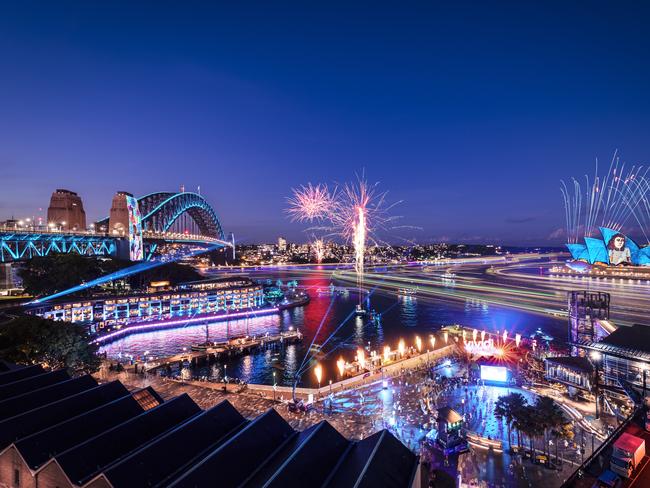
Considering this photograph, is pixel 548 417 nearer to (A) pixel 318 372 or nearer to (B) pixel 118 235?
(A) pixel 318 372

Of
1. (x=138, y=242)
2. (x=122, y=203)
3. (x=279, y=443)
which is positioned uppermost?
(x=122, y=203)

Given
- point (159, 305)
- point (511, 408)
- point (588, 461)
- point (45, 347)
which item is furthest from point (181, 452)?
point (159, 305)

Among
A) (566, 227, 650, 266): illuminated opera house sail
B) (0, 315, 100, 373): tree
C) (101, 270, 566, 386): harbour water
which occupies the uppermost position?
(566, 227, 650, 266): illuminated opera house sail

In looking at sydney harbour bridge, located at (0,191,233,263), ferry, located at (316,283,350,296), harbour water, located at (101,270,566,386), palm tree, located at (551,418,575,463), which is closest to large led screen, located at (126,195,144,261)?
sydney harbour bridge, located at (0,191,233,263)

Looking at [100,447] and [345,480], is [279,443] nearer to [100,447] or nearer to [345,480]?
[345,480]

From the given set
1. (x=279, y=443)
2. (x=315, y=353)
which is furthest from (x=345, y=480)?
(x=315, y=353)

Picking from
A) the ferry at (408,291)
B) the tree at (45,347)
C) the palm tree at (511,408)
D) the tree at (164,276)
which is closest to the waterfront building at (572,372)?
the palm tree at (511,408)

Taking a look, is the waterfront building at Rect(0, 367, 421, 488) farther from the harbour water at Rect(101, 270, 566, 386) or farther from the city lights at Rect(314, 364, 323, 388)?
the harbour water at Rect(101, 270, 566, 386)
